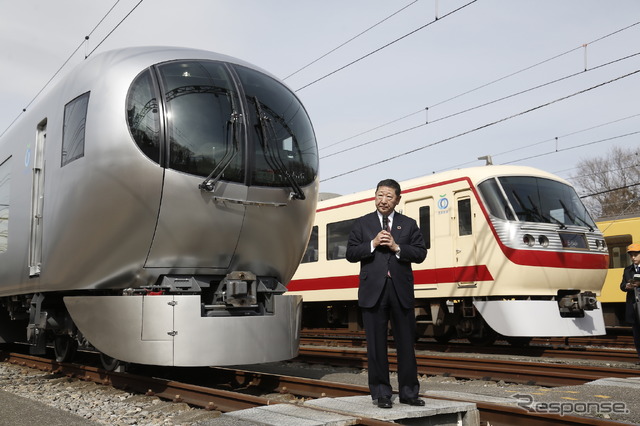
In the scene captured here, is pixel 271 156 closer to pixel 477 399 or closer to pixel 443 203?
pixel 477 399

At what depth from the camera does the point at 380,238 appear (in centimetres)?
453

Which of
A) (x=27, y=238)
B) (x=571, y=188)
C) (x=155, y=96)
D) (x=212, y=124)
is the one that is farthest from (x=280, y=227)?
(x=571, y=188)

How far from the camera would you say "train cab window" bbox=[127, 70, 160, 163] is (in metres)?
5.68

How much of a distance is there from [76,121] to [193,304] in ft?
6.75

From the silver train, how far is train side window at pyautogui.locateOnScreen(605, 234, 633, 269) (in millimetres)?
10194

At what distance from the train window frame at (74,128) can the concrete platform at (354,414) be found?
289 centimetres

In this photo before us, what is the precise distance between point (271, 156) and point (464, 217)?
5105mm

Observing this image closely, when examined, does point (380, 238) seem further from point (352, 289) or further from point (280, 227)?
point (352, 289)

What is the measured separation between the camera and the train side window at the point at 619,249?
14477 mm

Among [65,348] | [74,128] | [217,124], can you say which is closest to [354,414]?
[217,124]

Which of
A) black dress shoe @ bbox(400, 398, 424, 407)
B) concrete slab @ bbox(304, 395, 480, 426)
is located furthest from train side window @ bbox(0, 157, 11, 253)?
black dress shoe @ bbox(400, 398, 424, 407)

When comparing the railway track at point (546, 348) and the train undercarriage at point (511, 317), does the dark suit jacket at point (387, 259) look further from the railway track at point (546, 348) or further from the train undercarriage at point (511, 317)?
the railway track at point (546, 348)

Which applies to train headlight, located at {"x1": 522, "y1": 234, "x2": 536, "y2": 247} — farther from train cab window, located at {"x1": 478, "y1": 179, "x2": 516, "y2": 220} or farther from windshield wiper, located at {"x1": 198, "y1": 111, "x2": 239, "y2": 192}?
windshield wiper, located at {"x1": 198, "y1": 111, "x2": 239, "y2": 192}

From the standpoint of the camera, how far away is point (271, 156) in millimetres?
6211
